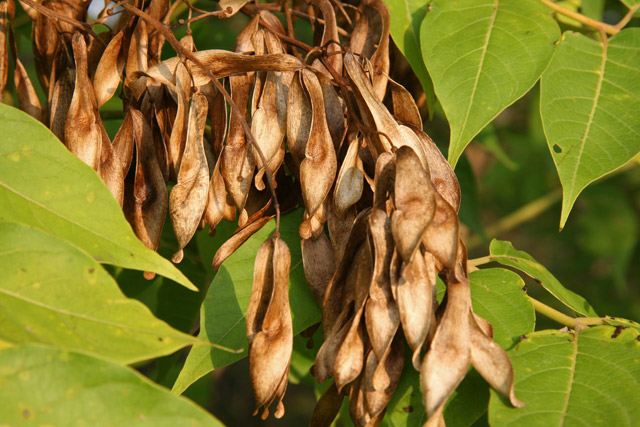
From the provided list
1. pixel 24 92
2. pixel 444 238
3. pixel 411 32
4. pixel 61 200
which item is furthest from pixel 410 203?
pixel 24 92

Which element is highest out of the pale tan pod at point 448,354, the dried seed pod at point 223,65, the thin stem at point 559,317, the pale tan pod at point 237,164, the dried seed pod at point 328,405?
the dried seed pod at point 223,65

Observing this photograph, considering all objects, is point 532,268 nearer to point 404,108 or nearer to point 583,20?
point 404,108

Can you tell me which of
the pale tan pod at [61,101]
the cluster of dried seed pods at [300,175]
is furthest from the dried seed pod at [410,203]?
the pale tan pod at [61,101]

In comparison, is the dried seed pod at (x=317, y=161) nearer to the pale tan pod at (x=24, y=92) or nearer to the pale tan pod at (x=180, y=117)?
the pale tan pod at (x=180, y=117)

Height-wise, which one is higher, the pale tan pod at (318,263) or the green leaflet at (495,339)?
the pale tan pod at (318,263)

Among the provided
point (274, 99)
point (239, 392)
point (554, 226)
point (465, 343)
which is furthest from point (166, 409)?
point (239, 392)

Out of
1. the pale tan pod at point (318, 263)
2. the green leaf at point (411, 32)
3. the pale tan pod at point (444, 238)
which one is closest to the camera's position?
the pale tan pod at point (444, 238)

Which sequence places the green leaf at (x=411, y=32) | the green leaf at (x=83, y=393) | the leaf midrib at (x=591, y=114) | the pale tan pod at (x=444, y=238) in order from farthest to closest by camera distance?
the green leaf at (x=411, y=32)
the leaf midrib at (x=591, y=114)
the pale tan pod at (x=444, y=238)
the green leaf at (x=83, y=393)

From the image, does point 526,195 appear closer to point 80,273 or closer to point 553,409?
point 553,409
